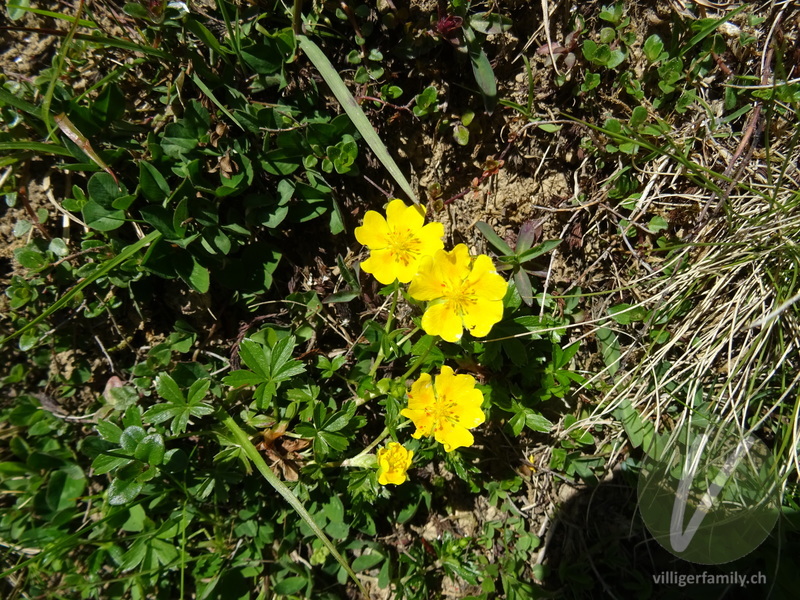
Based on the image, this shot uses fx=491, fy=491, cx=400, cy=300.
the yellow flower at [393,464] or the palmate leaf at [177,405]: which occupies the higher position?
the palmate leaf at [177,405]

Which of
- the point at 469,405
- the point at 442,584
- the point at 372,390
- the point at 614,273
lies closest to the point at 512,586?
the point at 442,584

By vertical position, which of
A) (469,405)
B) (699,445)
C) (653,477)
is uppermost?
(469,405)

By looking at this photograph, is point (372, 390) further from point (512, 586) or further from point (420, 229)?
point (512, 586)

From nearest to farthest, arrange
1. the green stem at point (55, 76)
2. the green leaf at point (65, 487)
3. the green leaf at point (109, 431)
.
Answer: the green stem at point (55, 76) < the green leaf at point (109, 431) < the green leaf at point (65, 487)

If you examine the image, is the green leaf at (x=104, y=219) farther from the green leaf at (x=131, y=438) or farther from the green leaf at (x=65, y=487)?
the green leaf at (x=65, y=487)

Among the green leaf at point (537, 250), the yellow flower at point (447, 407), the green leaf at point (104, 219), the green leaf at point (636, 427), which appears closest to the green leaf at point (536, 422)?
the yellow flower at point (447, 407)
